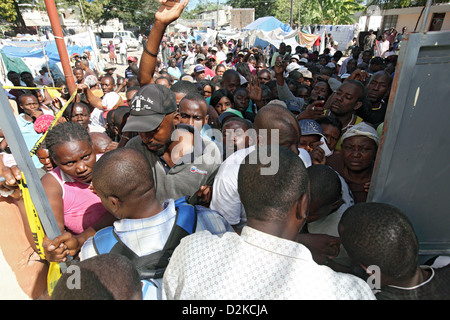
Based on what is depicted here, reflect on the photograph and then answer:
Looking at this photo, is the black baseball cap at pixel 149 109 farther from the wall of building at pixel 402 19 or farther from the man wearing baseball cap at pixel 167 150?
the wall of building at pixel 402 19

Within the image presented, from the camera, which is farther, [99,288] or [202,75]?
[202,75]

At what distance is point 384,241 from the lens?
1304 millimetres

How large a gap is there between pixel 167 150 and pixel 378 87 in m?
3.18

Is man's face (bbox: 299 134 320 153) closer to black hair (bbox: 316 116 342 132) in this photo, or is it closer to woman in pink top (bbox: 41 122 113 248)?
black hair (bbox: 316 116 342 132)

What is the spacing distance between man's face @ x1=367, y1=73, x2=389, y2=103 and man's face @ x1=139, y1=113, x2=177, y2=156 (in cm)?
307

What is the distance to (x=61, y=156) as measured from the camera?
6.18 ft

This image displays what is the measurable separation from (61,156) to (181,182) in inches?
34.4

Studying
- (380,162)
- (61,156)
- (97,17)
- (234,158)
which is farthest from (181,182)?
(97,17)

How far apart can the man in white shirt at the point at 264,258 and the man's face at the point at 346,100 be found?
2.39m

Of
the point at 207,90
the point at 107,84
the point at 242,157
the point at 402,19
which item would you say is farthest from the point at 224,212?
the point at 402,19

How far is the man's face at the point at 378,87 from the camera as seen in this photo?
3.80 meters

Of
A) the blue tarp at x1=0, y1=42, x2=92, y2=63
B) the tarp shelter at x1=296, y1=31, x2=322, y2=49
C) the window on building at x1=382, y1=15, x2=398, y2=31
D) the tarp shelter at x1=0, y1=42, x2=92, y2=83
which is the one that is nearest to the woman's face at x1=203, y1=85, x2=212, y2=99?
the tarp shelter at x1=0, y1=42, x2=92, y2=83

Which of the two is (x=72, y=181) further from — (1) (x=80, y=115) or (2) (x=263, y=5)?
(2) (x=263, y=5)
